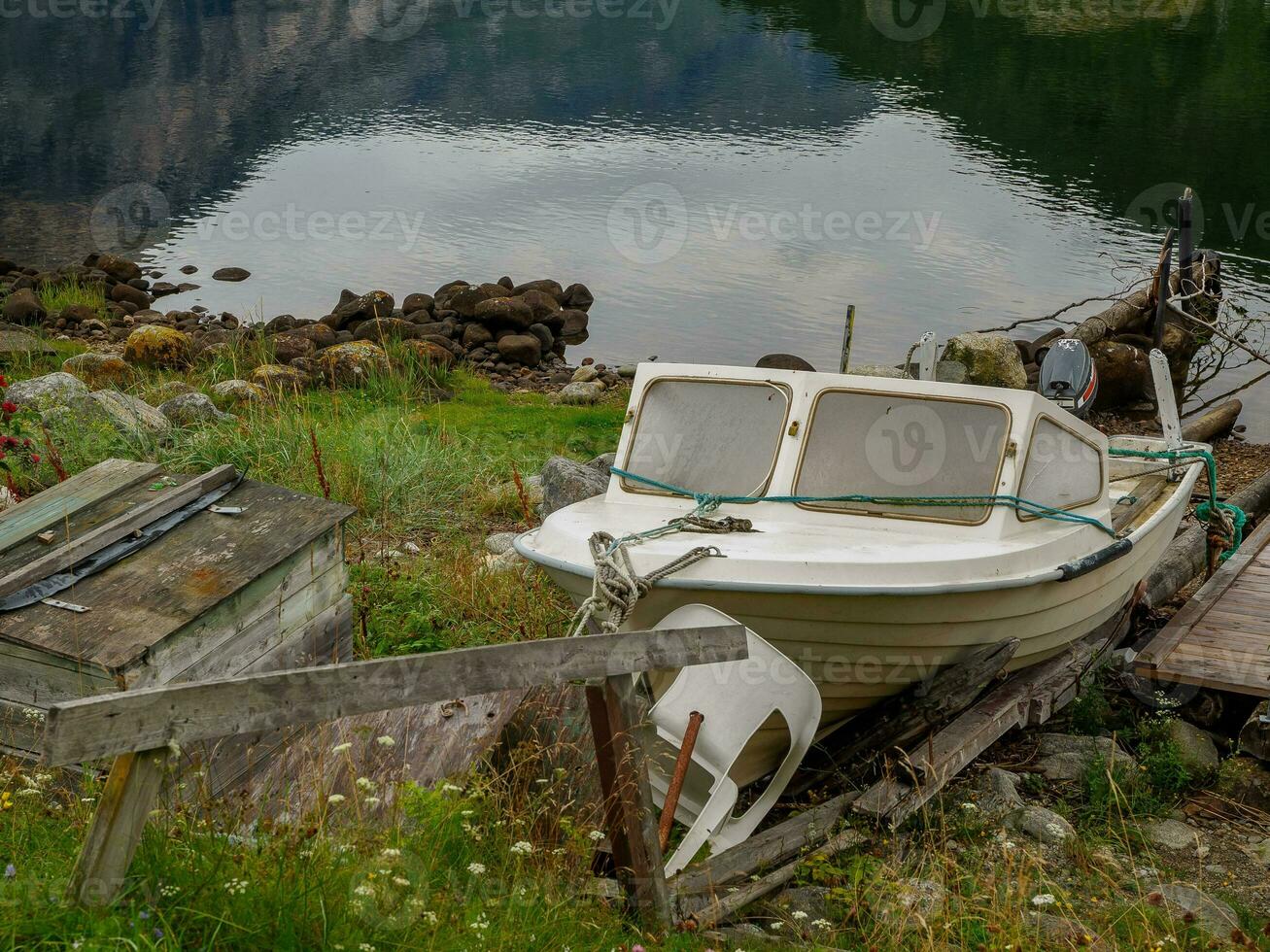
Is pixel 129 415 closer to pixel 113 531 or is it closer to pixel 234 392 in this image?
pixel 234 392

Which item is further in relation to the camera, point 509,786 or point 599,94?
point 599,94

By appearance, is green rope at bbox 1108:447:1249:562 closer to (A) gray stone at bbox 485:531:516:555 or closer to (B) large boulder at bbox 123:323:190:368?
(A) gray stone at bbox 485:531:516:555

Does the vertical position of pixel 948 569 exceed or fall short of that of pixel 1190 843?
it exceeds it

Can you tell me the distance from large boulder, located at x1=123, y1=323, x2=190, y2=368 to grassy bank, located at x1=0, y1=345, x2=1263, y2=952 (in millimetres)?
8232

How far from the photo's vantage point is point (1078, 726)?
701 centimetres

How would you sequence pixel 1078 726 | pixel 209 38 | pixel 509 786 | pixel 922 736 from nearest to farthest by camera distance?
pixel 509 786
pixel 922 736
pixel 1078 726
pixel 209 38

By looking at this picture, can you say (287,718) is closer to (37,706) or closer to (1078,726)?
(37,706)

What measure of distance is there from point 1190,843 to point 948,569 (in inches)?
73.4

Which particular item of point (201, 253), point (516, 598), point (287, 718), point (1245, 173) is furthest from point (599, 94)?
point (287, 718)

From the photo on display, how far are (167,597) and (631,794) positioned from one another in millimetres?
2205

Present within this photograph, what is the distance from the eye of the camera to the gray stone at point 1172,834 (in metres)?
5.76

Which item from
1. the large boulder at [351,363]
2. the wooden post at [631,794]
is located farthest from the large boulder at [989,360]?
the wooden post at [631,794]

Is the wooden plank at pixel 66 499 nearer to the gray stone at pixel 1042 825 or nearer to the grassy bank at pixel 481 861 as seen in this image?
the grassy bank at pixel 481 861

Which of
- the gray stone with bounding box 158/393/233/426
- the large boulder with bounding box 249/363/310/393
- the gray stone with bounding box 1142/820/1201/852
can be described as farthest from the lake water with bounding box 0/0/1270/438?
the gray stone with bounding box 1142/820/1201/852
